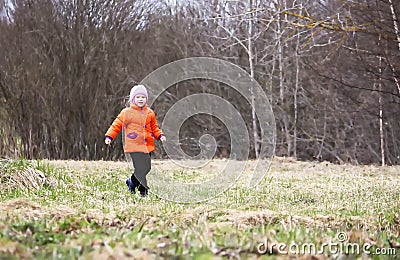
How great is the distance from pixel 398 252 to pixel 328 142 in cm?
1714

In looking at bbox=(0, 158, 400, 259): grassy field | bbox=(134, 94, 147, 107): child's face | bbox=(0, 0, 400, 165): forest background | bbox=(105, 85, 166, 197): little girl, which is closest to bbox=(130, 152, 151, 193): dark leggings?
bbox=(105, 85, 166, 197): little girl

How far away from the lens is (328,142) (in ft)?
67.6

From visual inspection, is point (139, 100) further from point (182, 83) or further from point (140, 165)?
point (182, 83)

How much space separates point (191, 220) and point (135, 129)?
2.91 meters

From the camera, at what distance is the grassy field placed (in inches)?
120

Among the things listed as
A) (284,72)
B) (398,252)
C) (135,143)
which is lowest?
(398,252)

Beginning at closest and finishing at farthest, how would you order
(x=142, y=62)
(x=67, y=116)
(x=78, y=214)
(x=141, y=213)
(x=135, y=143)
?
(x=78, y=214), (x=141, y=213), (x=135, y=143), (x=67, y=116), (x=142, y=62)

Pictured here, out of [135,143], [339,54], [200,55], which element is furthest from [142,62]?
[135,143]

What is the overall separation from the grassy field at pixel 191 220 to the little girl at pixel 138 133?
1.38 feet

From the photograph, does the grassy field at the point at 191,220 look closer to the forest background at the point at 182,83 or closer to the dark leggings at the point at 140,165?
the dark leggings at the point at 140,165

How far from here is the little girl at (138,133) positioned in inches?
293

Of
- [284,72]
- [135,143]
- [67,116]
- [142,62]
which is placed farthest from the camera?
[284,72]

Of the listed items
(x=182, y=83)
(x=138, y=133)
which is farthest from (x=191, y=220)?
(x=182, y=83)

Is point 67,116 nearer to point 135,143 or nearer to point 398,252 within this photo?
point 135,143
